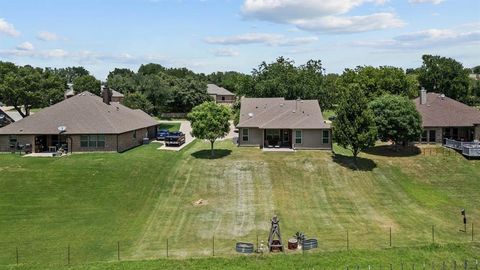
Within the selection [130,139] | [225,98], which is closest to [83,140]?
[130,139]

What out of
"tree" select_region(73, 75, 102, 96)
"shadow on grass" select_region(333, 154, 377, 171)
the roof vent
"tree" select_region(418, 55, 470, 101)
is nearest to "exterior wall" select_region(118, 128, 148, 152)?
the roof vent

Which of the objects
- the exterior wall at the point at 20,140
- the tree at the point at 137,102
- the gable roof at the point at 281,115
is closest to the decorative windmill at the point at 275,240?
the gable roof at the point at 281,115

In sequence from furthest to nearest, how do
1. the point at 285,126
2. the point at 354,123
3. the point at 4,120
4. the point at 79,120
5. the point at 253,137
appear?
1. the point at 4,120
2. the point at 253,137
3. the point at 285,126
4. the point at 79,120
5. the point at 354,123

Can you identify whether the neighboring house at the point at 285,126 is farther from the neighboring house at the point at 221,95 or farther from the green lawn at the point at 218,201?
the neighboring house at the point at 221,95

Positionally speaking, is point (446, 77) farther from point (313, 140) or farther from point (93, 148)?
point (93, 148)

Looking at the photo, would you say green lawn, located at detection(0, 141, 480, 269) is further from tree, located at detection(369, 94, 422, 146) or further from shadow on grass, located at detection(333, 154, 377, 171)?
tree, located at detection(369, 94, 422, 146)

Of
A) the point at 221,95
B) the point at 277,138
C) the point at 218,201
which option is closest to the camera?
the point at 218,201
